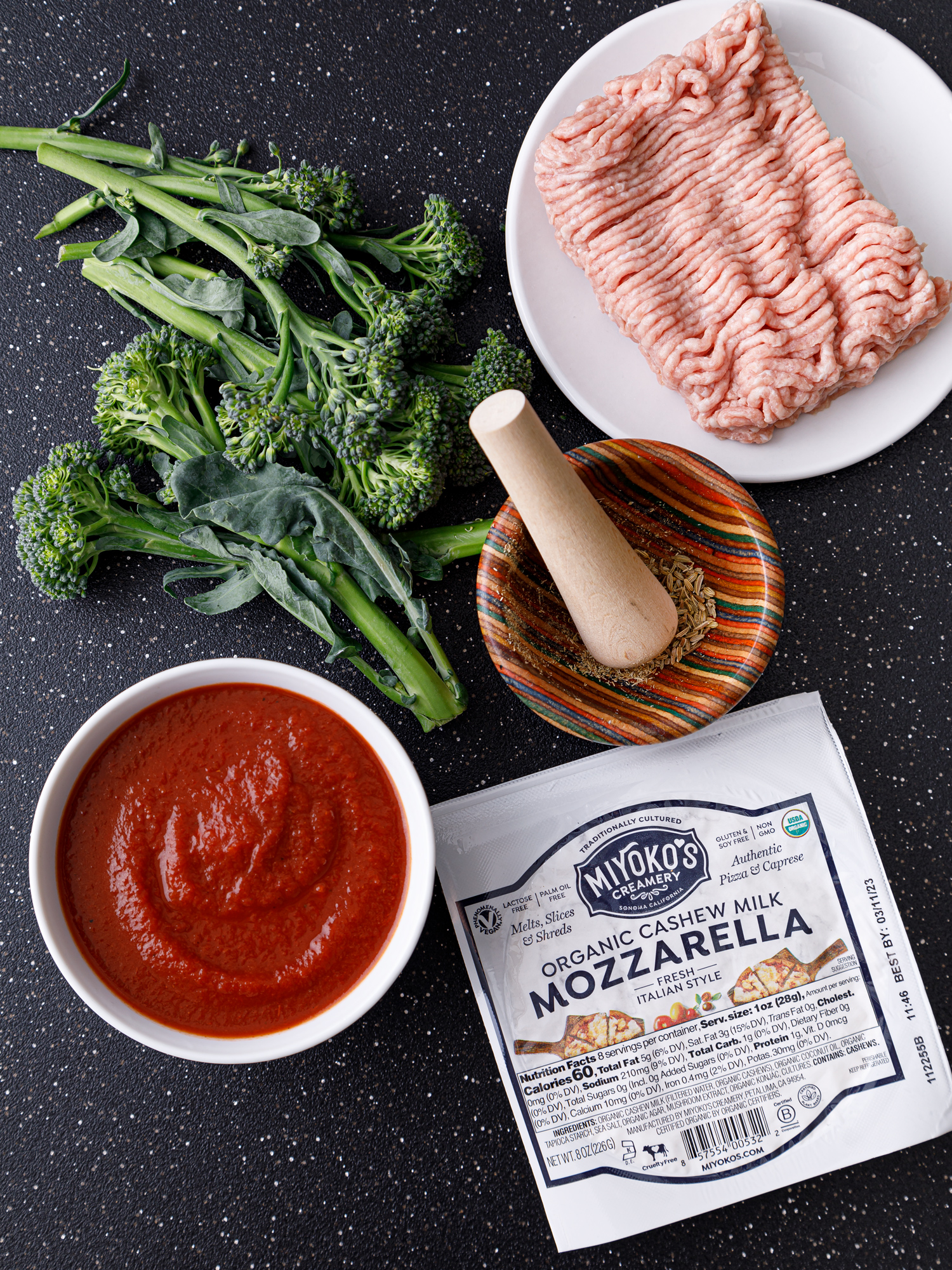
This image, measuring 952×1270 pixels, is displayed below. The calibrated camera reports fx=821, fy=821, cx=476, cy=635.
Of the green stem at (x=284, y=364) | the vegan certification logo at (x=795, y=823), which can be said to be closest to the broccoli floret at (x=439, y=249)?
the green stem at (x=284, y=364)

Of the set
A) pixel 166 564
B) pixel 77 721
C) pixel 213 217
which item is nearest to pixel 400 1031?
pixel 77 721

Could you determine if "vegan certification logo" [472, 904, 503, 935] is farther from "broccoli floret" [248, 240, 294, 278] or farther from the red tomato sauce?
"broccoli floret" [248, 240, 294, 278]

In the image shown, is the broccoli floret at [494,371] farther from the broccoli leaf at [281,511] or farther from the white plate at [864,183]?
the broccoli leaf at [281,511]

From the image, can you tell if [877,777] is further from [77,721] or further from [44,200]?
[44,200]

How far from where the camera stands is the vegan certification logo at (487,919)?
1.43m

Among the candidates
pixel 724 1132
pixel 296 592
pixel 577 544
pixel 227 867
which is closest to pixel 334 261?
pixel 296 592

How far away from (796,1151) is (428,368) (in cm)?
150

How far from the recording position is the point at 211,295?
1.40m

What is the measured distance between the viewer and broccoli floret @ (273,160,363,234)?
1387 mm

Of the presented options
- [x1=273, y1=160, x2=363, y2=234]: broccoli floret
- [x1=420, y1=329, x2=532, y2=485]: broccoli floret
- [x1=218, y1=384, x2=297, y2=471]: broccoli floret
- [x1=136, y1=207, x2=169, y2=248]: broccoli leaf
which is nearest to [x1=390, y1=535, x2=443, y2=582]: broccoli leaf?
[x1=420, y1=329, x2=532, y2=485]: broccoli floret

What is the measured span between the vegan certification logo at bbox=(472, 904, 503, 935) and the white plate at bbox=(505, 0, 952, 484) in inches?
33.5

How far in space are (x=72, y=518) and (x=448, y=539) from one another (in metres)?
0.64

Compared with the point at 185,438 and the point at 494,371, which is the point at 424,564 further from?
the point at 185,438

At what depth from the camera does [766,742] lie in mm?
1464
